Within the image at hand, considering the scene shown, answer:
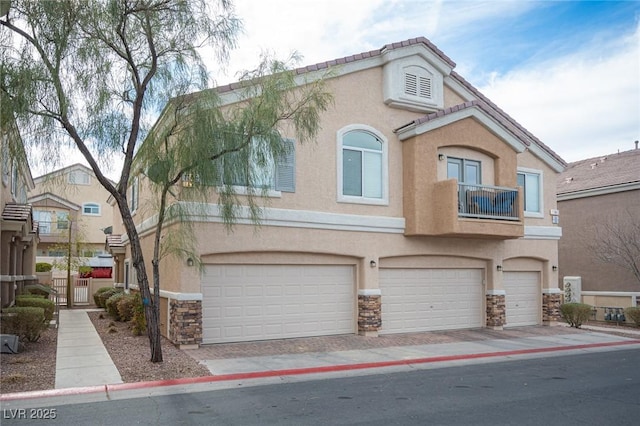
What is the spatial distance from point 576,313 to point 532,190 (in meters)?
4.48

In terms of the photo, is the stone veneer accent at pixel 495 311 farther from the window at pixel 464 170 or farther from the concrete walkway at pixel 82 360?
the concrete walkway at pixel 82 360

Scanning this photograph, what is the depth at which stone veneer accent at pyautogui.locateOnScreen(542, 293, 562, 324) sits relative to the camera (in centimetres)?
1964

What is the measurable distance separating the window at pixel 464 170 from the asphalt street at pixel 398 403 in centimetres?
765

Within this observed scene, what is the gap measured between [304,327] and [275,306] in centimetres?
107

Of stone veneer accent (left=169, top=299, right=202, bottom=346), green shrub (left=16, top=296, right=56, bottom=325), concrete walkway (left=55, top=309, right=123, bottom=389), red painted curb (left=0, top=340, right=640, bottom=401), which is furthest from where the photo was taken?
A: green shrub (left=16, top=296, right=56, bottom=325)

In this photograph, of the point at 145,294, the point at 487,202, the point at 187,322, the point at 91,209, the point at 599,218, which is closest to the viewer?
the point at 145,294

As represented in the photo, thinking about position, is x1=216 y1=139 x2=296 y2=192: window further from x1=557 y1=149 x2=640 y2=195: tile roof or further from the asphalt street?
x1=557 y1=149 x2=640 y2=195: tile roof

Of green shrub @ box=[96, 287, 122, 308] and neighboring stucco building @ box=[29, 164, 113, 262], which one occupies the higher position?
neighboring stucco building @ box=[29, 164, 113, 262]

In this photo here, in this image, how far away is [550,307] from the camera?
19641 mm

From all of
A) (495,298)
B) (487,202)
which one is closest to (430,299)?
(495,298)

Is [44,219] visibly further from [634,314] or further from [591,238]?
[634,314]

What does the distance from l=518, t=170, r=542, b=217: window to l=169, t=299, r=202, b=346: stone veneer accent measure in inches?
472

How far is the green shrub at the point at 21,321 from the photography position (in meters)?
12.5

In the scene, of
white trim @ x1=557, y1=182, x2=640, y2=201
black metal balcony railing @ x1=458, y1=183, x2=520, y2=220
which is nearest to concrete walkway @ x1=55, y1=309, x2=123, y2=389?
black metal balcony railing @ x1=458, y1=183, x2=520, y2=220
